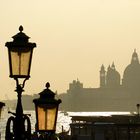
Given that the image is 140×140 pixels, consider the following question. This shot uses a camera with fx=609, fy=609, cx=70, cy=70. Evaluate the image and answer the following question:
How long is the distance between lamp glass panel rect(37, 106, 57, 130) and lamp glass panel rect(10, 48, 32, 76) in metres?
0.80

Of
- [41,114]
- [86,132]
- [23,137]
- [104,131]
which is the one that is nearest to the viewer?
[23,137]

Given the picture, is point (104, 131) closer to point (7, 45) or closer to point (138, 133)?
point (138, 133)

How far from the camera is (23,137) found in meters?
8.87

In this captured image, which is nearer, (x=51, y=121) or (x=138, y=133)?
(x=51, y=121)

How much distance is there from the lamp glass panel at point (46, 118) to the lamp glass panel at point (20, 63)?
0.80 meters

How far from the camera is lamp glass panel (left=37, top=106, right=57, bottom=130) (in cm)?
941

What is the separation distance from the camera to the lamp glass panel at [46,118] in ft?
30.9

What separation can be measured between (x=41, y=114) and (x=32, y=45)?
3.73ft

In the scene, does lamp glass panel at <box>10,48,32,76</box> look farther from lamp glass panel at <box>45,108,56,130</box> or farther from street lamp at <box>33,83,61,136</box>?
lamp glass panel at <box>45,108,56,130</box>

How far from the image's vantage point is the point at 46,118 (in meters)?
9.41

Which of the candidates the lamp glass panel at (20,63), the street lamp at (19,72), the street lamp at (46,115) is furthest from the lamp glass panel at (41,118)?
the lamp glass panel at (20,63)

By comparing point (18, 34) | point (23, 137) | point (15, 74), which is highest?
point (18, 34)

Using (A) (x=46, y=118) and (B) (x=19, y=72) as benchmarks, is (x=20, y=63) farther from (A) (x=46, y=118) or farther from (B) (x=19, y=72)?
(A) (x=46, y=118)

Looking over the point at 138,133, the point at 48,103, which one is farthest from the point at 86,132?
the point at 48,103
